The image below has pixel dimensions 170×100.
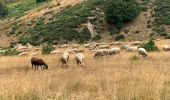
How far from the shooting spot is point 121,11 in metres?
62.6

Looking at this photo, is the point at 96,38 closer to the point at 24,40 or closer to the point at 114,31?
the point at 114,31

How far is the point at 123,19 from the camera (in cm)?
6338

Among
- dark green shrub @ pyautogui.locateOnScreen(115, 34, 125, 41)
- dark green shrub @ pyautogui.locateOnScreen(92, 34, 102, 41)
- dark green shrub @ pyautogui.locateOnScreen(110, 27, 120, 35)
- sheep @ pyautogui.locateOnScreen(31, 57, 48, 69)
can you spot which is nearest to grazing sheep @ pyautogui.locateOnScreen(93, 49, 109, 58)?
sheep @ pyautogui.locateOnScreen(31, 57, 48, 69)

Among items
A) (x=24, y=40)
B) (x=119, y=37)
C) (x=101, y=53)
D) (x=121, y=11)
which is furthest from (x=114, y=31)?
(x=101, y=53)

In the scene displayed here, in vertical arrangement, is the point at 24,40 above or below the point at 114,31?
below

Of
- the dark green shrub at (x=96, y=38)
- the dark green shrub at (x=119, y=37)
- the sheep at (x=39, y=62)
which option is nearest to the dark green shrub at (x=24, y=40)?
the dark green shrub at (x=96, y=38)

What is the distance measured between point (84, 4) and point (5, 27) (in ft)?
47.7

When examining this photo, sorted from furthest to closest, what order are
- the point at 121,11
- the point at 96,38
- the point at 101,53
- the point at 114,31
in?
the point at 114,31 < the point at 121,11 < the point at 96,38 < the point at 101,53

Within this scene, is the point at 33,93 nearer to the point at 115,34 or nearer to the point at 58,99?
the point at 58,99

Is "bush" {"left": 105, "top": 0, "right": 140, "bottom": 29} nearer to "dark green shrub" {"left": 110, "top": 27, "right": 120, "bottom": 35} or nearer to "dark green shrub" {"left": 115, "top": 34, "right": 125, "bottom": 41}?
"dark green shrub" {"left": 110, "top": 27, "right": 120, "bottom": 35}

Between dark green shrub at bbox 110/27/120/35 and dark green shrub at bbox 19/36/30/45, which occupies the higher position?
dark green shrub at bbox 110/27/120/35

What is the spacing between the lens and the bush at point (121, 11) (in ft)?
204

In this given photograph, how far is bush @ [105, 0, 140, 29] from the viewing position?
62219 millimetres

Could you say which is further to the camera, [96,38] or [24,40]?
[24,40]
